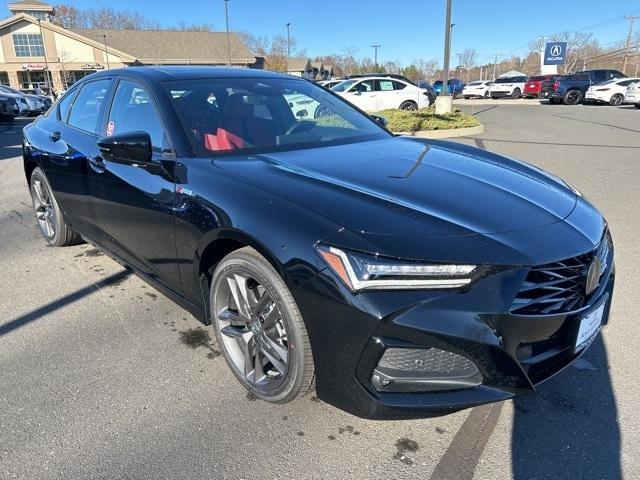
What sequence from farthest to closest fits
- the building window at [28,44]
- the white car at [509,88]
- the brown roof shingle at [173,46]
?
1. the brown roof shingle at [173,46]
2. the building window at [28,44]
3. the white car at [509,88]

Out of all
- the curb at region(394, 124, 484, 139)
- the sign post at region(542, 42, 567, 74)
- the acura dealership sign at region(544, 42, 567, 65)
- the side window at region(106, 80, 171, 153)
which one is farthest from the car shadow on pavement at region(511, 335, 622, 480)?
the acura dealership sign at region(544, 42, 567, 65)

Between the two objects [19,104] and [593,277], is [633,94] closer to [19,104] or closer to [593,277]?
[593,277]

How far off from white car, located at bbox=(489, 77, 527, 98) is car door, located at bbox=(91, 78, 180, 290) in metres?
35.2

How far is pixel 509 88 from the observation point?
34188mm

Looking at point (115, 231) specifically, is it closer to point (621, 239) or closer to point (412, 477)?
point (412, 477)

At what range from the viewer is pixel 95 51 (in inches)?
1964

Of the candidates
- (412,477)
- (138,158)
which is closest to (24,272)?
(138,158)

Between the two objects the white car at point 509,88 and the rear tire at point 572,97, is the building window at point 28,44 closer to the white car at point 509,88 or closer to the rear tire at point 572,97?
the white car at point 509,88

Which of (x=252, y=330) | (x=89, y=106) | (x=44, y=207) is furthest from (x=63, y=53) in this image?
(x=252, y=330)

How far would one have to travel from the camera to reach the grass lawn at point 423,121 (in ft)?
41.3

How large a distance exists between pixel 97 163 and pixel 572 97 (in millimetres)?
28464

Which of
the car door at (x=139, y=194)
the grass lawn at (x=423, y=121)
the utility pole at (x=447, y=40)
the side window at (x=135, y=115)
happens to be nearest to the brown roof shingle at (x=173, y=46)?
the utility pole at (x=447, y=40)

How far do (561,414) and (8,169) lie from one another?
1029 centimetres

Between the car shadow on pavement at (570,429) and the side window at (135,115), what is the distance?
7.63 feet
